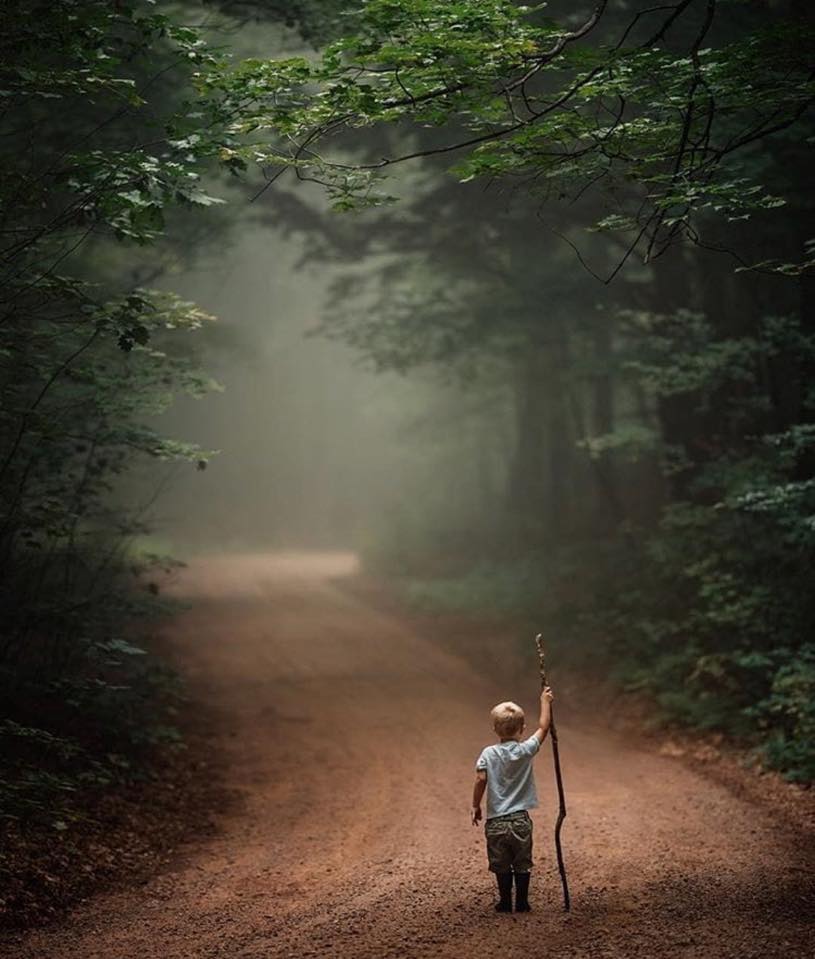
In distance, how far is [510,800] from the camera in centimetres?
560

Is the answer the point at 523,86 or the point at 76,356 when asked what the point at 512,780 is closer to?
the point at 523,86

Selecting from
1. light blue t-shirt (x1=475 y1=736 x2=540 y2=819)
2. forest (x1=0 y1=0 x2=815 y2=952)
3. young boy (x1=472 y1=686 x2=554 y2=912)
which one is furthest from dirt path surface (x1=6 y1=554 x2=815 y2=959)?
forest (x1=0 y1=0 x2=815 y2=952)

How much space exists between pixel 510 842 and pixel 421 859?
1727mm

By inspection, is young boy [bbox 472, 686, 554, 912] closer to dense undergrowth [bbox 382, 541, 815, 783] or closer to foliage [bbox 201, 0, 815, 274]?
foliage [bbox 201, 0, 815, 274]

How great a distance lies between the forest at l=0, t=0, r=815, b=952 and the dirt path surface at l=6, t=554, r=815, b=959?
3.86ft

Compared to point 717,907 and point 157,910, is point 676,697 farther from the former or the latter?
point 157,910

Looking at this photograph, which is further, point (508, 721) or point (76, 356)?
point (76, 356)

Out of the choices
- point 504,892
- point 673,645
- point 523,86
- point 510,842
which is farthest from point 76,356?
point 673,645

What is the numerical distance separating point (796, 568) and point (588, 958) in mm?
7643

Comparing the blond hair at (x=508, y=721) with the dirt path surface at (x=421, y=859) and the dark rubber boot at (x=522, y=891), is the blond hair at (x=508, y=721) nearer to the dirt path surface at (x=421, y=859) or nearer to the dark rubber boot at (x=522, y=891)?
the dark rubber boot at (x=522, y=891)

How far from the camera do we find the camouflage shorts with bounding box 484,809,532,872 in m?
5.52

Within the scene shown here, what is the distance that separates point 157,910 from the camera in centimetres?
616

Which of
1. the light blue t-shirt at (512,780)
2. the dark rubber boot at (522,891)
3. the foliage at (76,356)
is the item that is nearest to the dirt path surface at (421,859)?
the dark rubber boot at (522,891)

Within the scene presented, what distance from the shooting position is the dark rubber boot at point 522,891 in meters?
5.61
